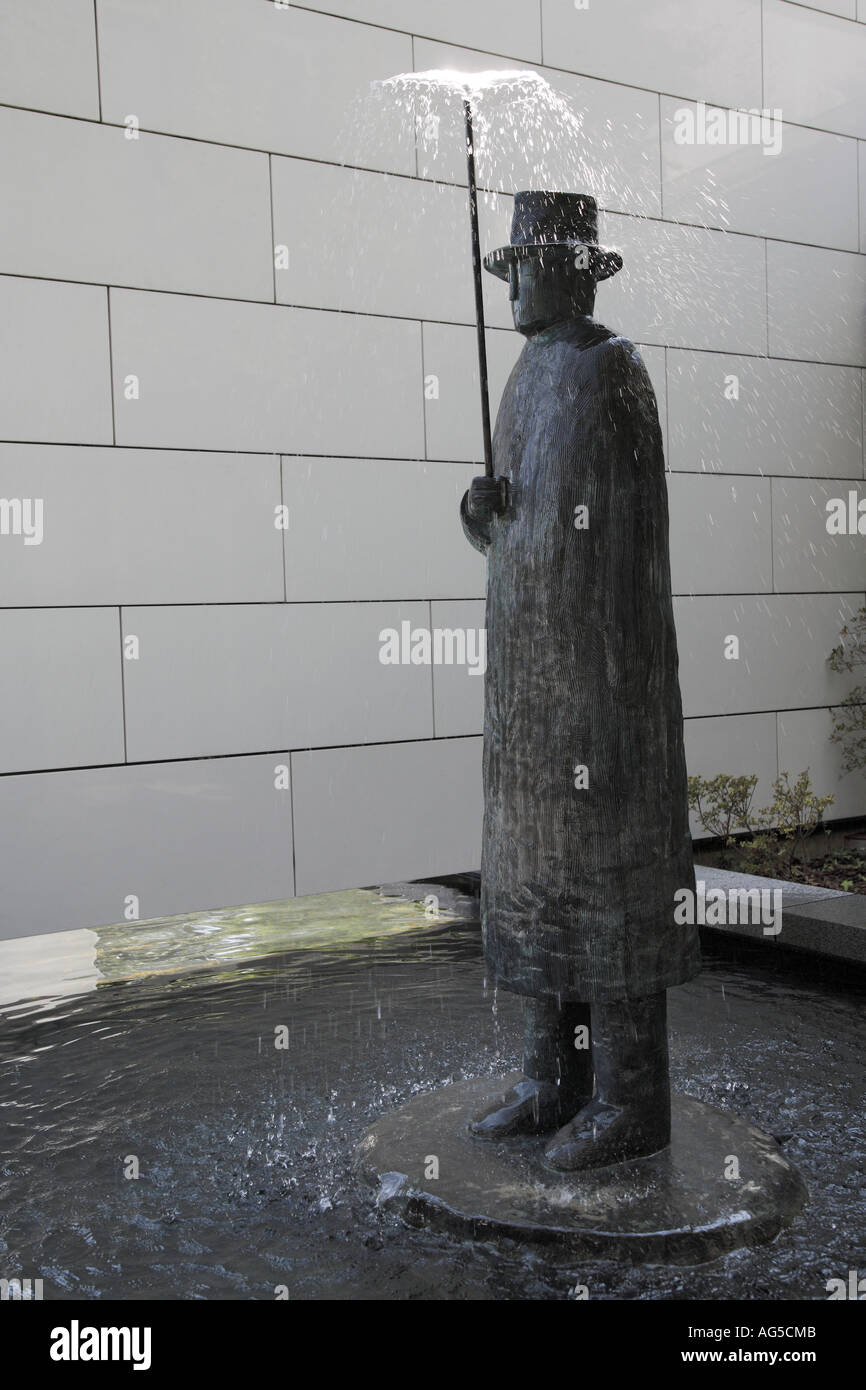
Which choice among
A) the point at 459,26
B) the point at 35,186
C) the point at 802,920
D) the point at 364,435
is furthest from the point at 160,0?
the point at 802,920

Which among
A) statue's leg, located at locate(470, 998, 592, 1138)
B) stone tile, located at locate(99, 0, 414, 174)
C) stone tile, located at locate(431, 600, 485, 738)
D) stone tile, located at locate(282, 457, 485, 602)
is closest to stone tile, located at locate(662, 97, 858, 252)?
stone tile, located at locate(99, 0, 414, 174)

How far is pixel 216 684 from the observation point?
5625mm

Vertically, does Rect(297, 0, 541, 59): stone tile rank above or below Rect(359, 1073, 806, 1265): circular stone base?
above

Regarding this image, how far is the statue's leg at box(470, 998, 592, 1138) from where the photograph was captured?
2.50 meters

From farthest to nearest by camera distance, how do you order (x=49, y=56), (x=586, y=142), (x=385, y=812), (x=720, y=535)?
1. (x=720, y=535)
2. (x=586, y=142)
3. (x=385, y=812)
4. (x=49, y=56)

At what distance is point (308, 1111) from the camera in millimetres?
2674

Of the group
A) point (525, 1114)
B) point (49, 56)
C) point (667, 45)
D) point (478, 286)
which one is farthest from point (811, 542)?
point (525, 1114)

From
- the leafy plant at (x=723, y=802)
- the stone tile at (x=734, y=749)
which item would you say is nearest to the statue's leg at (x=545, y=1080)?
the leafy plant at (x=723, y=802)

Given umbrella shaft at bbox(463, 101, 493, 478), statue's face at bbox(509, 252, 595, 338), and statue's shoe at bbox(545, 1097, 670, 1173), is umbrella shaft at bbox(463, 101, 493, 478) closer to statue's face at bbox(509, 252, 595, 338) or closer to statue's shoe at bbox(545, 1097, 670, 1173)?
statue's face at bbox(509, 252, 595, 338)

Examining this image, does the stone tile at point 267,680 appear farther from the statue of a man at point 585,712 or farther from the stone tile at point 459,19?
the statue of a man at point 585,712

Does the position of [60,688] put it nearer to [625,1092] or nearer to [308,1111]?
[308,1111]

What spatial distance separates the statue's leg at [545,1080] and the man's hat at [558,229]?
1514 mm

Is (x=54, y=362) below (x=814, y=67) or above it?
below

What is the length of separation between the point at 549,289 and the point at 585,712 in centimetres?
86
